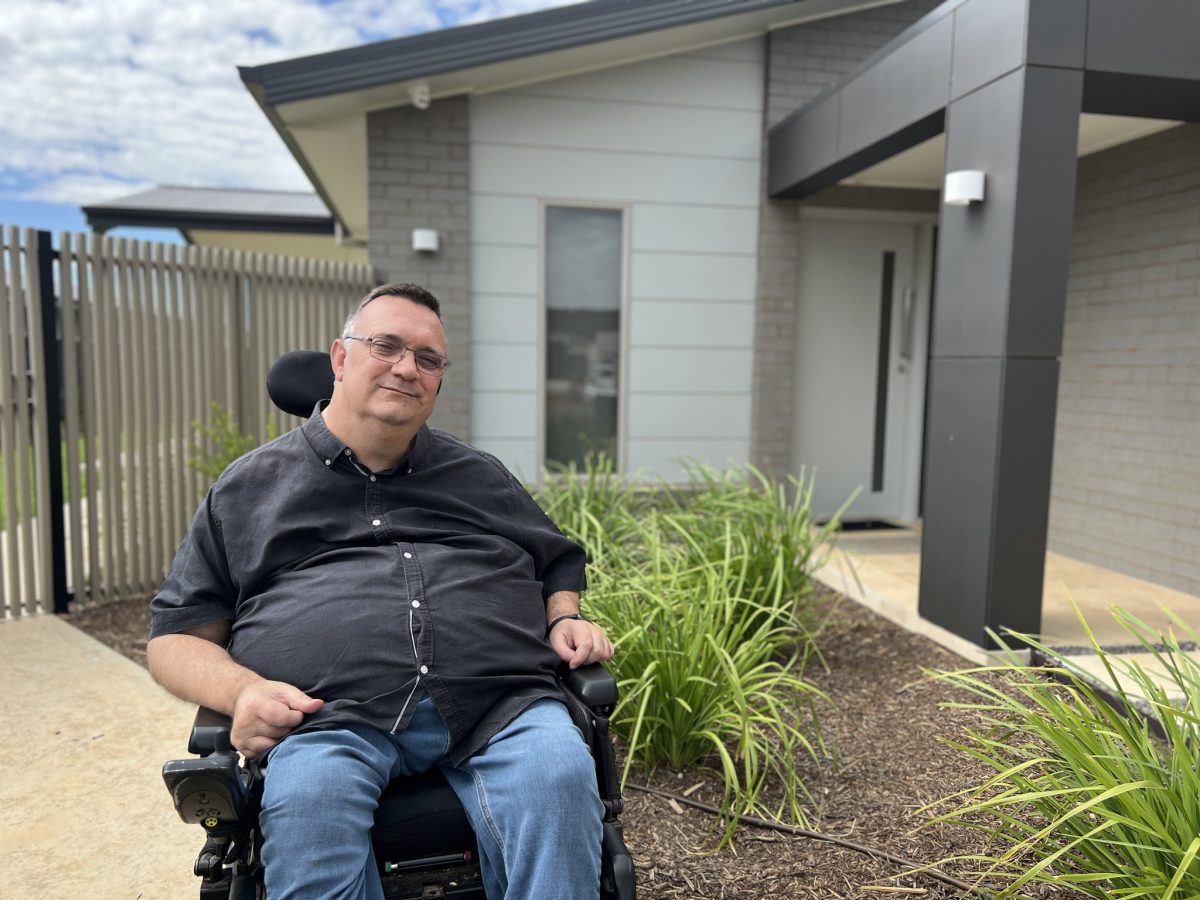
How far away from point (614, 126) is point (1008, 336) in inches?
127

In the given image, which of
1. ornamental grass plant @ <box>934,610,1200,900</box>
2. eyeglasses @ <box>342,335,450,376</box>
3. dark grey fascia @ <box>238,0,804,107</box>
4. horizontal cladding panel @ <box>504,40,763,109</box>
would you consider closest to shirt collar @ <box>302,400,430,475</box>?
eyeglasses @ <box>342,335,450,376</box>

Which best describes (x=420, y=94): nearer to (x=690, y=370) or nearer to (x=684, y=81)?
(x=684, y=81)

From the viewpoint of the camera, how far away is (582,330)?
5.71 m

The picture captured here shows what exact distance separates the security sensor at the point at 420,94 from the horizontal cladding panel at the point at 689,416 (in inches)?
85.7

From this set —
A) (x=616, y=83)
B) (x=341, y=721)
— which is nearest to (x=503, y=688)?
(x=341, y=721)

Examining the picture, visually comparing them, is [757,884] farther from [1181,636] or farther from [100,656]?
[100,656]

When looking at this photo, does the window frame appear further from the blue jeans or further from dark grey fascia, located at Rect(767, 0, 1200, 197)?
the blue jeans

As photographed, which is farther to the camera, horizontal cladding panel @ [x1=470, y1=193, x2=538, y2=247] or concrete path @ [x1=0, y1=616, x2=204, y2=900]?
horizontal cladding panel @ [x1=470, y1=193, x2=538, y2=247]

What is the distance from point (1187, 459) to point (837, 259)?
2.59 metres

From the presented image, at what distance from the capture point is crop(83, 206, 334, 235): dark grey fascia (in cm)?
1131

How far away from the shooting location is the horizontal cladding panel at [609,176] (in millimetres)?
5441

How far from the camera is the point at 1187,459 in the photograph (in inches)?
167

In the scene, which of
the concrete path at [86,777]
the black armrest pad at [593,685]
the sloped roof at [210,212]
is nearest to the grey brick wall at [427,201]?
the concrete path at [86,777]

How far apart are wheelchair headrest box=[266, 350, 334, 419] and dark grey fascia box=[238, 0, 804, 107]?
302 cm
